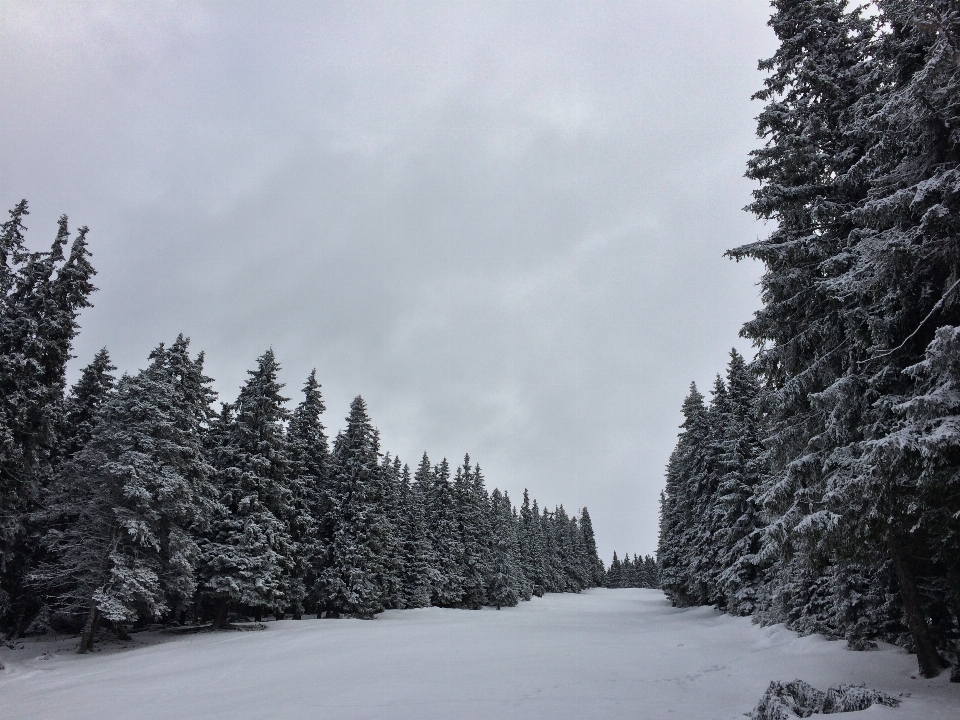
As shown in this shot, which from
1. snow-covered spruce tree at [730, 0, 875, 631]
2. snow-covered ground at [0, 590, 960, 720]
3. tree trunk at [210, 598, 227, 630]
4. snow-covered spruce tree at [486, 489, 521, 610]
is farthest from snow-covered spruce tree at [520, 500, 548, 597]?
snow-covered spruce tree at [730, 0, 875, 631]

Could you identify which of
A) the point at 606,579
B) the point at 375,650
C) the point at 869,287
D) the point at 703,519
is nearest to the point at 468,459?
the point at 703,519

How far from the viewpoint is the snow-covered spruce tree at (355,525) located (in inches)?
1316

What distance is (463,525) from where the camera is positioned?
166 ft

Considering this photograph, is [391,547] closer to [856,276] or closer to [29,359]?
[29,359]

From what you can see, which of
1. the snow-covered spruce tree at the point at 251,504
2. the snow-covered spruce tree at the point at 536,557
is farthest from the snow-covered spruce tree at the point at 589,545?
the snow-covered spruce tree at the point at 251,504

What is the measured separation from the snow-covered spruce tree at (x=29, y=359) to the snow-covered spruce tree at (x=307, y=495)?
11.9 m

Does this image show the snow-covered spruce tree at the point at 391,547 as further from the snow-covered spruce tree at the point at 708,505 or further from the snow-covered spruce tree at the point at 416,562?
the snow-covered spruce tree at the point at 708,505

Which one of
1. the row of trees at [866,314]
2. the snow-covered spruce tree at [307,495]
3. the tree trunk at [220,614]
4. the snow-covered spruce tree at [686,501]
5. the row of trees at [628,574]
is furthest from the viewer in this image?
the row of trees at [628,574]

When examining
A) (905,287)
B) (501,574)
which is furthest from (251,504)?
(501,574)

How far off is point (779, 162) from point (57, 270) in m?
28.7

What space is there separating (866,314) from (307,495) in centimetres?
3391

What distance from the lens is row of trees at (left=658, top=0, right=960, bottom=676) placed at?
8.58 meters

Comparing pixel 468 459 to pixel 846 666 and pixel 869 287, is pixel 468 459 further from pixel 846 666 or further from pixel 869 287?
pixel 869 287

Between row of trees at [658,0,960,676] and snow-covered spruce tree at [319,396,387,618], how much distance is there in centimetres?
2607
